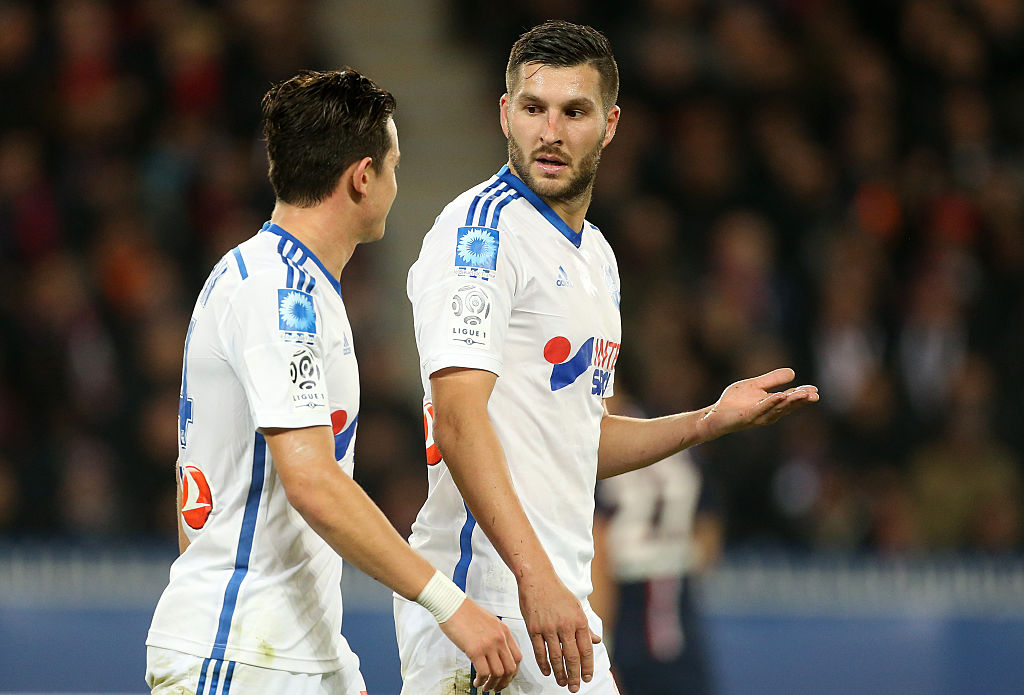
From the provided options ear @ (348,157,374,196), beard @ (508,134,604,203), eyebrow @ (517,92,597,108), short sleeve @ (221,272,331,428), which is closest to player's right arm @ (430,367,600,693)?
short sleeve @ (221,272,331,428)

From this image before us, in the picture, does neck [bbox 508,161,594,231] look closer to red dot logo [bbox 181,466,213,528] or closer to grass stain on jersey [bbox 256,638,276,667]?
red dot logo [bbox 181,466,213,528]

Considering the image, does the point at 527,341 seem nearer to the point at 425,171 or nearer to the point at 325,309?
the point at 325,309

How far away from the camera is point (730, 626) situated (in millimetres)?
6945

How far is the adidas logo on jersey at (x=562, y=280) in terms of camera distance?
3.46 m

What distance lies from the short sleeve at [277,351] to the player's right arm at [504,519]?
33 cm

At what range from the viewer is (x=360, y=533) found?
2828mm

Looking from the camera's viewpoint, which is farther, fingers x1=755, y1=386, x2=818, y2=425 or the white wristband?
fingers x1=755, y1=386, x2=818, y2=425

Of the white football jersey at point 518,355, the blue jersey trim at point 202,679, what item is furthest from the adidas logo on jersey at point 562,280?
the blue jersey trim at point 202,679

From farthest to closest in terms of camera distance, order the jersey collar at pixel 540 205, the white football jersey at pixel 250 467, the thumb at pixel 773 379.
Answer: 1. the thumb at pixel 773 379
2. the jersey collar at pixel 540 205
3. the white football jersey at pixel 250 467

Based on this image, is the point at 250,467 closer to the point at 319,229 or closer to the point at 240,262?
the point at 240,262

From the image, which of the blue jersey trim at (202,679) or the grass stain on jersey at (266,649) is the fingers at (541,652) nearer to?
the grass stain on jersey at (266,649)

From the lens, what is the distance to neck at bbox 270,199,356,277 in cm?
318

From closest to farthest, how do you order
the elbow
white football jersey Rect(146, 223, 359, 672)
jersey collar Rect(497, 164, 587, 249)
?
the elbow → white football jersey Rect(146, 223, 359, 672) → jersey collar Rect(497, 164, 587, 249)

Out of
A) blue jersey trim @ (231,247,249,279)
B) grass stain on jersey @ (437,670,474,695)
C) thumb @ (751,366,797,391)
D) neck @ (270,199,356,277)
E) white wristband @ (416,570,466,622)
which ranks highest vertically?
neck @ (270,199,356,277)
